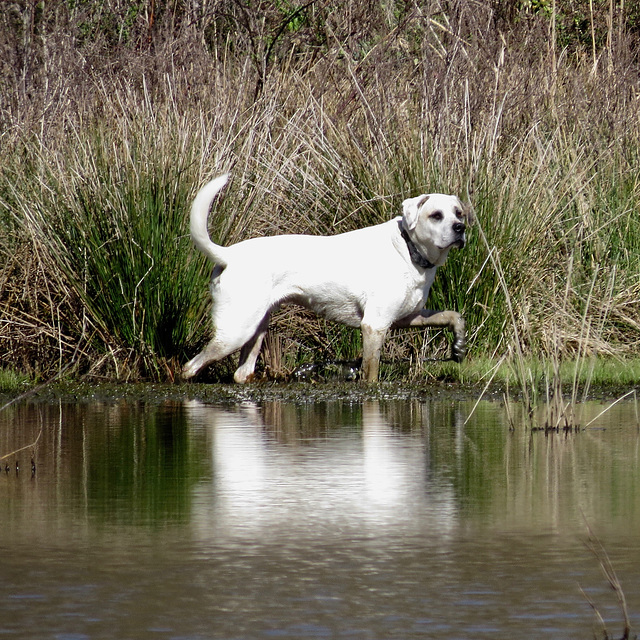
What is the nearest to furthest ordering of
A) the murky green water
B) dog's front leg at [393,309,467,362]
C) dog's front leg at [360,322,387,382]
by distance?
the murky green water < dog's front leg at [360,322,387,382] < dog's front leg at [393,309,467,362]

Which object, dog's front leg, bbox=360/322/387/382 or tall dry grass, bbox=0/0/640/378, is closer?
dog's front leg, bbox=360/322/387/382

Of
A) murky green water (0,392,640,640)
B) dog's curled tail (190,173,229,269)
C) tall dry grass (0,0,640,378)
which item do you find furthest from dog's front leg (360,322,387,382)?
murky green water (0,392,640,640)

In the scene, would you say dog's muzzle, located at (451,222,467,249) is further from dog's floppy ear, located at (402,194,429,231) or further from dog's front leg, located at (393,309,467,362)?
dog's front leg, located at (393,309,467,362)

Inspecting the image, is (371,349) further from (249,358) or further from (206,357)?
(206,357)

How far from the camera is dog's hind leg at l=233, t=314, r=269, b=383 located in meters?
10.1

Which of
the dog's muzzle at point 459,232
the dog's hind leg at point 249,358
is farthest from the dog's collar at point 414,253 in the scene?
the dog's hind leg at point 249,358

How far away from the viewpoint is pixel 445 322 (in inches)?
395

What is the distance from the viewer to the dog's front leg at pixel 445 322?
10.0 meters

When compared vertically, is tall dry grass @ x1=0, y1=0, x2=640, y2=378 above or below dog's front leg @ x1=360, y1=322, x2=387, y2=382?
above

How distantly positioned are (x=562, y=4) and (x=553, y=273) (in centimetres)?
822

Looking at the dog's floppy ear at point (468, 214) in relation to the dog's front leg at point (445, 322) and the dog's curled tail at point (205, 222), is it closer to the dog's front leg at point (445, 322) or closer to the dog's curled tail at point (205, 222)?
the dog's front leg at point (445, 322)

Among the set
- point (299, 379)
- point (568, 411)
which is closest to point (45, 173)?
point (299, 379)

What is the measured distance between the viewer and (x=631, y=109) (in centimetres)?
1295

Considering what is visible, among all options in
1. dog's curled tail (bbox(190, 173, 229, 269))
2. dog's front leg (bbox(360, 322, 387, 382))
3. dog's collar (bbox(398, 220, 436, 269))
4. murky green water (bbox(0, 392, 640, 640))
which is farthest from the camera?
dog's front leg (bbox(360, 322, 387, 382))
